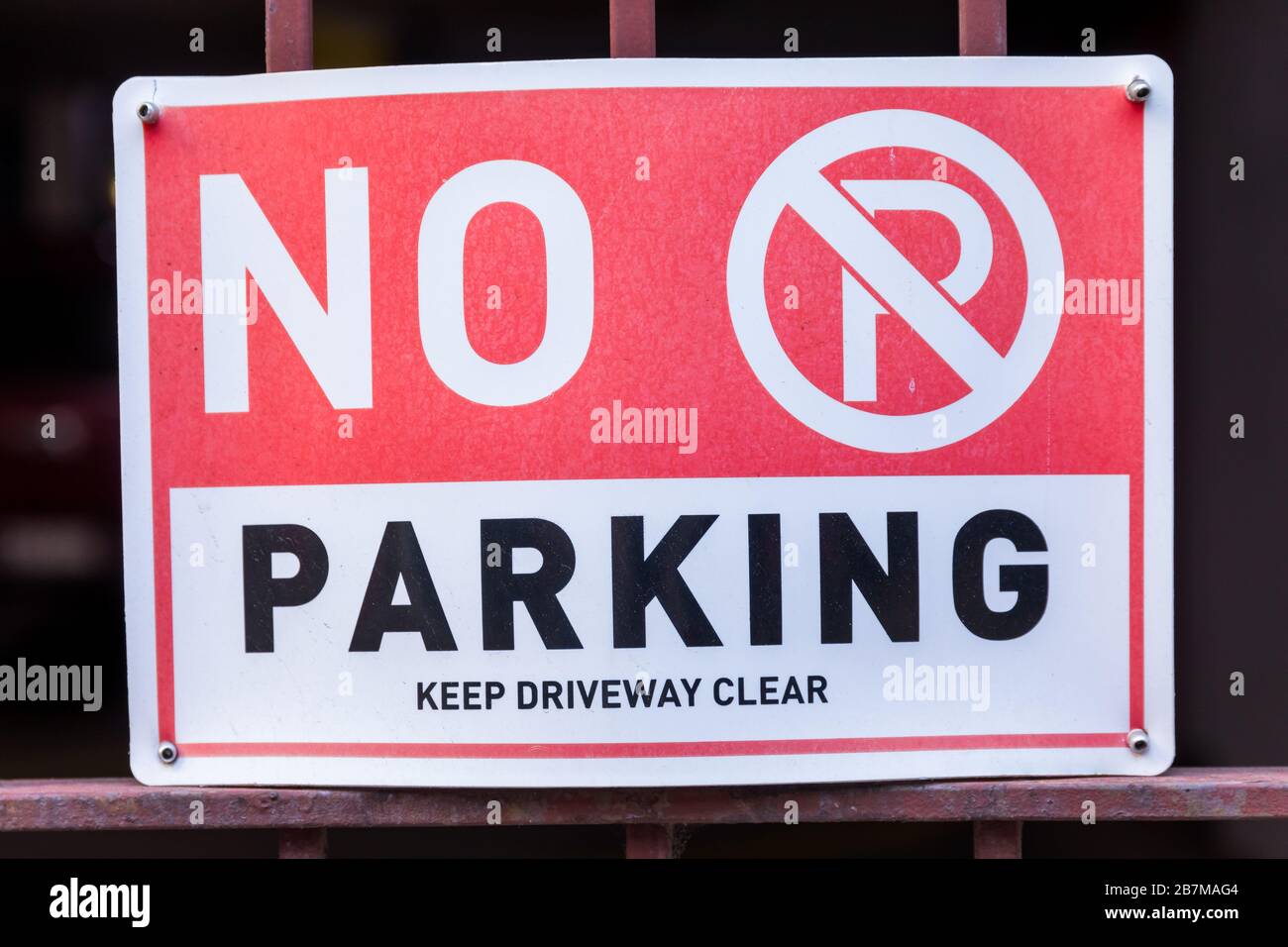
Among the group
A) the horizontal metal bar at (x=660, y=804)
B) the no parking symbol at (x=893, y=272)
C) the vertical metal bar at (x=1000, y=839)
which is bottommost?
the vertical metal bar at (x=1000, y=839)

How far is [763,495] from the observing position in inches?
62.6

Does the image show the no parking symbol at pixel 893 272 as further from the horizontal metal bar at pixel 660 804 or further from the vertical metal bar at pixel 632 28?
the horizontal metal bar at pixel 660 804

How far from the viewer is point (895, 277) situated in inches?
63.0

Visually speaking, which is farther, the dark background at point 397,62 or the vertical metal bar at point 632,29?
the dark background at point 397,62

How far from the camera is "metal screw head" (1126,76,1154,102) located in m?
1.59

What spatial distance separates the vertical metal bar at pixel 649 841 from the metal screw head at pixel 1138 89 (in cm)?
146

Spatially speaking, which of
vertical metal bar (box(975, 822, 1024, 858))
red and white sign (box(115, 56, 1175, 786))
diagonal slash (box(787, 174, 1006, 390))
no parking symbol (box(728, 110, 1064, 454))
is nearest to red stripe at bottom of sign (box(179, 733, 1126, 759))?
red and white sign (box(115, 56, 1175, 786))

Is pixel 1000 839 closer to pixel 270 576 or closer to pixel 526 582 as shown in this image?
pixel 526 582

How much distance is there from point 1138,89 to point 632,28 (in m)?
0.84

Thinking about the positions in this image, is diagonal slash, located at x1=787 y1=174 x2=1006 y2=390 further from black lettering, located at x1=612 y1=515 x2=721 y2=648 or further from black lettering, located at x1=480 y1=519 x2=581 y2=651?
black lettering, located at x1=480 y1=519 x2=581 y2=651

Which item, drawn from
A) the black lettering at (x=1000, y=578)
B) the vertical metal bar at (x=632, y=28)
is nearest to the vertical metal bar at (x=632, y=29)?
the vertical metal bar at (x=632, y=28)

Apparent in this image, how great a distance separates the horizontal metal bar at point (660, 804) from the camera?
5.27 feet
